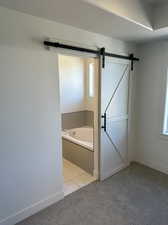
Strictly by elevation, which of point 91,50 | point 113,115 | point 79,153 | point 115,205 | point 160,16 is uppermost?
point 160,16

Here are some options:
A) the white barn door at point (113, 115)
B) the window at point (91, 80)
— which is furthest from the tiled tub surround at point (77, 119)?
the white barn door at point (113, 115)

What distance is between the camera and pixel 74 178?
2850 mm

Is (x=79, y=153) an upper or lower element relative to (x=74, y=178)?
upper

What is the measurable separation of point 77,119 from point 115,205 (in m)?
2.44

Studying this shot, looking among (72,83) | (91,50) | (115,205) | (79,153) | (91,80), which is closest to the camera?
(115,205)

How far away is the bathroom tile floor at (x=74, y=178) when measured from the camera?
260cm

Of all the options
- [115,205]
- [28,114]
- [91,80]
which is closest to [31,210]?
[115,205]

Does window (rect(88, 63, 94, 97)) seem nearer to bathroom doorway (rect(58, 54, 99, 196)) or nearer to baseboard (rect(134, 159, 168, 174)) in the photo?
bathroom doorway (rect(58, 54, 99, 196))

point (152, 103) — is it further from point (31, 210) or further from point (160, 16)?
point (31, 210)

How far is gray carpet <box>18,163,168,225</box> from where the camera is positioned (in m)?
1.95

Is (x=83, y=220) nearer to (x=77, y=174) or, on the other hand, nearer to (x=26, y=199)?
A: (x=26, y=199)

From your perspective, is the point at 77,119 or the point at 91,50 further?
the point at 77,119

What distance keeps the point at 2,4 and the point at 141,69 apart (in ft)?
8.05

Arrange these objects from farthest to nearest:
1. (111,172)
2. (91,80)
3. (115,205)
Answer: (91,80) < (111,172) < (115,205)
